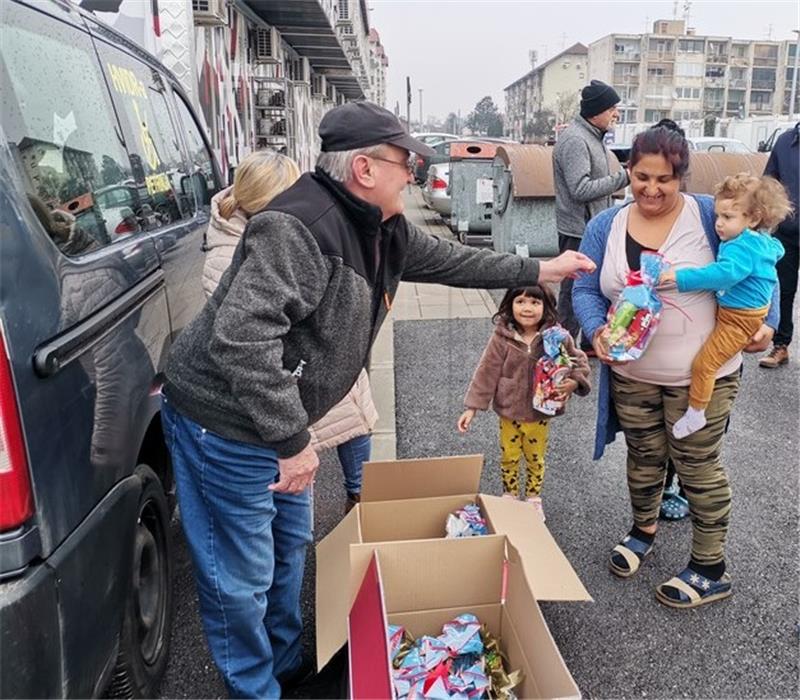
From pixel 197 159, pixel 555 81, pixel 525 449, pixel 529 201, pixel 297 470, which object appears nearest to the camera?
pixel 297 470

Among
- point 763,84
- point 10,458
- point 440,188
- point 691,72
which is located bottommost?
point 440,188

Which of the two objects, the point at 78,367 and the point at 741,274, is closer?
the point at 78,367

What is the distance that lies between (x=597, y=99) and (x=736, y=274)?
274 cm

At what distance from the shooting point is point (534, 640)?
2.06 meters

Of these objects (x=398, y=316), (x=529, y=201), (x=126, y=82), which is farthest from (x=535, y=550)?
(x=529, y=201)

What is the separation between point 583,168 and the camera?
4.87 meters

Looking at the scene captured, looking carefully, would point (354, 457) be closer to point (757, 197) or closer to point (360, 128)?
point (360, 128)

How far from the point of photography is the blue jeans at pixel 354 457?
129 inches

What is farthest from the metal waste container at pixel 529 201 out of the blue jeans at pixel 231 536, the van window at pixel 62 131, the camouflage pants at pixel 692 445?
the blue jeans at pixel 231 536

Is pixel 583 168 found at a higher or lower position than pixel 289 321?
higher

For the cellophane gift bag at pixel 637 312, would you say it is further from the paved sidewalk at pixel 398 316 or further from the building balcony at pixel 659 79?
the building balcony at pixel 659 79

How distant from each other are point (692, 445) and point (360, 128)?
178 centimetres

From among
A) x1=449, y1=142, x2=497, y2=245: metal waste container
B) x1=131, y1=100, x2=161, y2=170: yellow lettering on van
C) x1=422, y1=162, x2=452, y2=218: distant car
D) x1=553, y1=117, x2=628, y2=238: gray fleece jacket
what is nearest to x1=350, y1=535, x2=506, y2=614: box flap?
x1=131, y1=100, x2=161, y2=170: yellow lettering on van

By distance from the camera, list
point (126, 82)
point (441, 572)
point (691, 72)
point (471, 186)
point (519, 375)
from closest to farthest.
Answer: point (441, 572)
point (126, 82)
point (519, 375)
point (471, 186)
point (691, 72)
